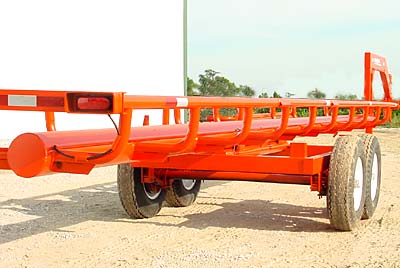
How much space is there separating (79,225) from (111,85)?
10.2 metres

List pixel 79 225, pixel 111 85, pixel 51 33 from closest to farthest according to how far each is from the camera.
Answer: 1. pixel 79 225
2. pixel 51 33
3. pixel 111 85

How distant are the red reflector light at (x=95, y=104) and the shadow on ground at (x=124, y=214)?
2.44m

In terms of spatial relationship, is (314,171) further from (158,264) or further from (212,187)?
(212,187)

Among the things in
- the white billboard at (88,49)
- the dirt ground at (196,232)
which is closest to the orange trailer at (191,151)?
the dirt ground at (196,232)

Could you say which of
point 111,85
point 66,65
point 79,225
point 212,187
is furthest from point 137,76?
point 79,225

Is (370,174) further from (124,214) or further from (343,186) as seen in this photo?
(124,214)

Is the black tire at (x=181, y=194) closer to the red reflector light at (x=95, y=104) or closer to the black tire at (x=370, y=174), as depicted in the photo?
the black tire at (x=370, y=174)

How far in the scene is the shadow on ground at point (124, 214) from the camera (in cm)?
606

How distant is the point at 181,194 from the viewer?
283 inches

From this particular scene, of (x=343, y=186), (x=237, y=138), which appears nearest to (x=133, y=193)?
(x=237, y=138)

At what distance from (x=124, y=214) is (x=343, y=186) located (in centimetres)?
226

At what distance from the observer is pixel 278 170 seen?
18.7ft

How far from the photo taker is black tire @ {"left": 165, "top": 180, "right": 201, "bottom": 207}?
7.10 meters

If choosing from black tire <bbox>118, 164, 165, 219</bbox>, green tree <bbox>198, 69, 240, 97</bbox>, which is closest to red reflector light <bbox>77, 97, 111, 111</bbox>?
black tire <bbox>118, 164, 165, 219</bbox>
